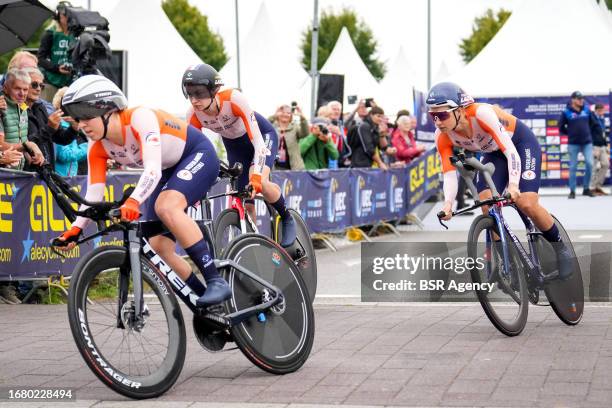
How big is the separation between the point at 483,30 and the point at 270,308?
130210mm

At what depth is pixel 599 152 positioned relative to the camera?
30516mm

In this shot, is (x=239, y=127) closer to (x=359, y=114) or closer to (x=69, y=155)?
(x=69, y=155)

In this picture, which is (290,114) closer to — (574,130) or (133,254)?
(133,254)

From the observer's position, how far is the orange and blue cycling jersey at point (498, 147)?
892cm

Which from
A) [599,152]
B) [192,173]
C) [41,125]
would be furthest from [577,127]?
[192,173]

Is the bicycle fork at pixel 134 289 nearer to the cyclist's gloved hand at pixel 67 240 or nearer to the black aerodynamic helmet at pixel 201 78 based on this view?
the cyclist's gloved hand at pixel 67 240

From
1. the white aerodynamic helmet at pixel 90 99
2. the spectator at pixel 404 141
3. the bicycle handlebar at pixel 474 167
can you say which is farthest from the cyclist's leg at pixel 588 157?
the white aerodynamic helmet at pixel 90 99

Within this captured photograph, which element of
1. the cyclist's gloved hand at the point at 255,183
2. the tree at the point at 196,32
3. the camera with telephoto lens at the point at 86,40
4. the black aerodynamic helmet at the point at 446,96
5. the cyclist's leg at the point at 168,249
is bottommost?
the cyclist's leg at the point at 168,249

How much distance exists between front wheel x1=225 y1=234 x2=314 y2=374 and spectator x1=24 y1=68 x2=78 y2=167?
4462 mm

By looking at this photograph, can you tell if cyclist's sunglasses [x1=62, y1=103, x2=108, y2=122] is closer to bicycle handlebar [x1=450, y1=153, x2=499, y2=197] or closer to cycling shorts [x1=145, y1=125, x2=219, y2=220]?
cycling shorts [x1=145, y1=125, x2=219, y2=220]

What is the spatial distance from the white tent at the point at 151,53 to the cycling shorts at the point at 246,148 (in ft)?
85.2

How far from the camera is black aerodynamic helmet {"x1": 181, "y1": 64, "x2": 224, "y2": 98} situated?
29.5 ft

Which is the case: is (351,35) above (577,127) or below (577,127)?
above

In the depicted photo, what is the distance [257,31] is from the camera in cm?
5309
